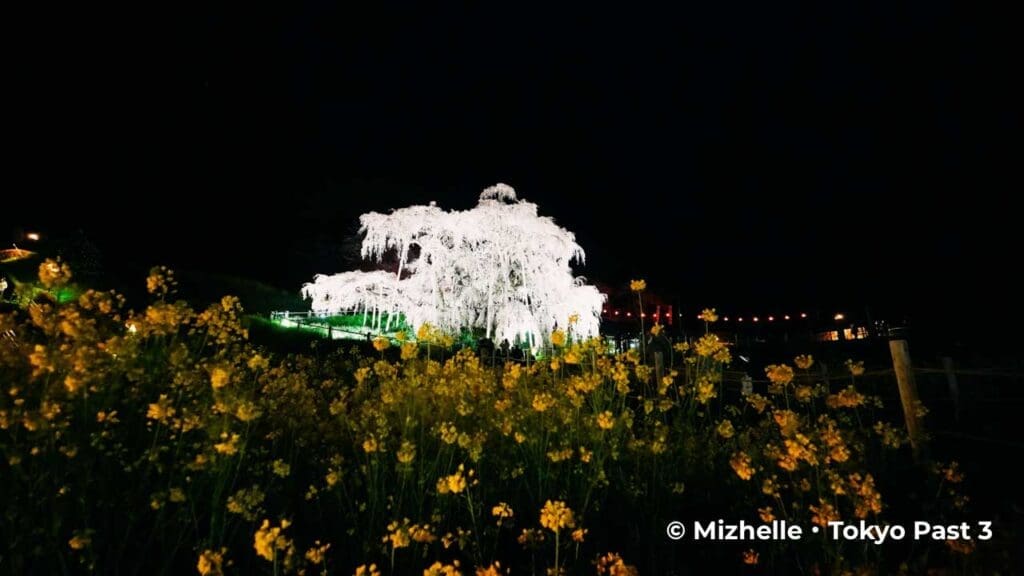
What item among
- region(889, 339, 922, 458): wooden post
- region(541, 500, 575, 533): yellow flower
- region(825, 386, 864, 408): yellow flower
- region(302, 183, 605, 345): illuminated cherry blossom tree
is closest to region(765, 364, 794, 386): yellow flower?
region(825, 386, 864, 408): yellow flower

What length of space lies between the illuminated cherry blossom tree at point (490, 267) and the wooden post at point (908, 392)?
11407mm

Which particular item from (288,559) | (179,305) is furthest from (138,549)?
(179,305)

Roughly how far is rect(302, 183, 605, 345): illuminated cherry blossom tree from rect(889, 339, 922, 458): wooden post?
1141cm

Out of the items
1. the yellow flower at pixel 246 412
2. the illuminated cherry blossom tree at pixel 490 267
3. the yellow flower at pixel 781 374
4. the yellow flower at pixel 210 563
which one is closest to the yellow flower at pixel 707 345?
the yellow flower at pixel 781 374

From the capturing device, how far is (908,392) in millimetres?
4508

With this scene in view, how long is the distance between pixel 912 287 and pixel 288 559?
32.6 m

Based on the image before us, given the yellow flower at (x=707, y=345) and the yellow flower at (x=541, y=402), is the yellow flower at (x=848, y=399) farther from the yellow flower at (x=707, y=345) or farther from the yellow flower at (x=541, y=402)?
the yellow flower at (x=541, y=402)

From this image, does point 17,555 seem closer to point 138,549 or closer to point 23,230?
point 138,549

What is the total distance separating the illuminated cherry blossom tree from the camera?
15984mm

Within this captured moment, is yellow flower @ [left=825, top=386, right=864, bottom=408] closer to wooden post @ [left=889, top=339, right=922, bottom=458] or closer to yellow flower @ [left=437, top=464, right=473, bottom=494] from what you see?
wooden post @ [left=889, top=339, right=922, bottom=458]

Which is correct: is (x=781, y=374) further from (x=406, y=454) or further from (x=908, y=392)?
(x=406, y=454)

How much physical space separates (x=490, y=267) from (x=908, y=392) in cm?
1250

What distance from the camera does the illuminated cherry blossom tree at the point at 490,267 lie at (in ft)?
52.4

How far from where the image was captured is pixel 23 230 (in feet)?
73.2
